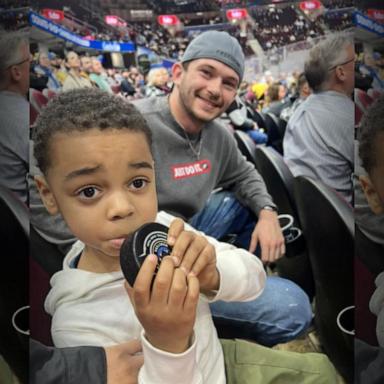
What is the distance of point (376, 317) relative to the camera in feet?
5.11

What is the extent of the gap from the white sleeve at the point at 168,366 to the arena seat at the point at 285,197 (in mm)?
508

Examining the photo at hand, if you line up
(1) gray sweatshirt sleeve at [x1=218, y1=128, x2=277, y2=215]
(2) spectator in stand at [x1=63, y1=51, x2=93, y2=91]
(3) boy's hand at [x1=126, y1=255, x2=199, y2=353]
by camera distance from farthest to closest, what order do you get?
1. (1) gray sweatshirt sleeve at [x1=218, y1=128, x2=277, y2=215]
2. (2) spectator in stand at [x1=63, y1=51, x2=93, y2=91]
3. (3) boy's hand at [x1=126, y1=255, x2=199, y2=353]

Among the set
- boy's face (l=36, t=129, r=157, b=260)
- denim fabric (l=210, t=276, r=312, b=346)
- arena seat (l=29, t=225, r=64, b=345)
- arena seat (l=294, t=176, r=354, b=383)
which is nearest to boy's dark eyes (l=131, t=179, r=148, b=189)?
boy's face (l=36, t=129, r=157, b=260)

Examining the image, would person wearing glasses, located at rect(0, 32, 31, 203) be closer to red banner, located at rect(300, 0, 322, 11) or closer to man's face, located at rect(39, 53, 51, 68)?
man's face, located at rect(39, 53, 51, 68)

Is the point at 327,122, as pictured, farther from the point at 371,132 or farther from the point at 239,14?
the point at 239,14

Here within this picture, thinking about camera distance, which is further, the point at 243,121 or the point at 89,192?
the point at 243,121

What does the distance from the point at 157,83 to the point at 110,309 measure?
2.24 ft

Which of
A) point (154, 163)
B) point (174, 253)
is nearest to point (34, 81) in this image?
point (154, 163)

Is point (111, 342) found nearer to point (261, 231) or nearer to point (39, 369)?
point (39, 369)

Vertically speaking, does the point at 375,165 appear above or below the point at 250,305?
above

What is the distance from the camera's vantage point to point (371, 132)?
1.54 m

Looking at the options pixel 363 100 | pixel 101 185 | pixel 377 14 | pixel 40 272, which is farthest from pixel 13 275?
pixel 377 14

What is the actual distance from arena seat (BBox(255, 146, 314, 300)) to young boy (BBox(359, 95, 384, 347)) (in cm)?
21

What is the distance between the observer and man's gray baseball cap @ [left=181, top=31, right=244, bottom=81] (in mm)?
1479
